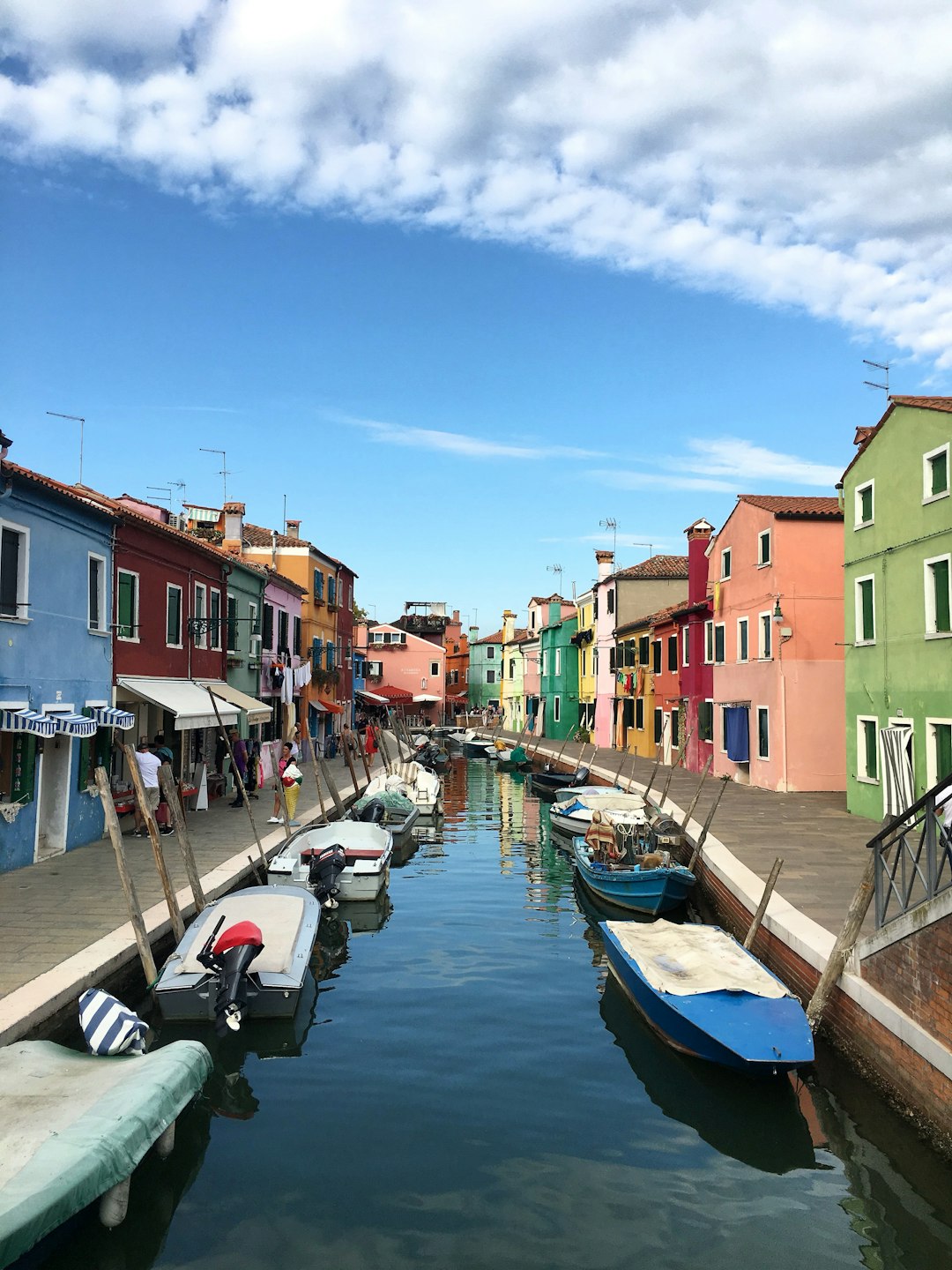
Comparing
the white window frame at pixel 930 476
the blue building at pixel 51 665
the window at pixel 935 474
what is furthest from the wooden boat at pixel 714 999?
the window at pixel 935 474

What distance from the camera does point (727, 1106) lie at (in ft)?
28.6

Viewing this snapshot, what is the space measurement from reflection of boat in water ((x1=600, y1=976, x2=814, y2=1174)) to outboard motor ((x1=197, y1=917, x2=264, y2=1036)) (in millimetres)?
3916

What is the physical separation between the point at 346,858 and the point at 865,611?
11997mm

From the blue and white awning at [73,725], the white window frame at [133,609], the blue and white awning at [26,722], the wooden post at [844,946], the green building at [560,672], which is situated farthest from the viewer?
the green building at [560,672]

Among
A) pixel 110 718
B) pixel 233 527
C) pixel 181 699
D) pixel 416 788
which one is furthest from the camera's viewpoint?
pixel 233 527

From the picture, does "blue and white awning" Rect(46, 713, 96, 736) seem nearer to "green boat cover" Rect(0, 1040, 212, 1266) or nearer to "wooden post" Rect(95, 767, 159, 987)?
"wooden post" Rect(95, 767, 159, 987)

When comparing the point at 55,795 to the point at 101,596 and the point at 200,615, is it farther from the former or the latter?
the point at 200,615

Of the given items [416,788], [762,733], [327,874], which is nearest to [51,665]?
[327,874]

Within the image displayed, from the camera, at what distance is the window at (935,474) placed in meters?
17.1

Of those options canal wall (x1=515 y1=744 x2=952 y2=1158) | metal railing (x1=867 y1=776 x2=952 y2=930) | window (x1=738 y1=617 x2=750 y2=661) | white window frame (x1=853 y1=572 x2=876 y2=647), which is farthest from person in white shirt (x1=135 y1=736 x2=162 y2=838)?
window (x1=738 y1=617 x2=750 y2=661)

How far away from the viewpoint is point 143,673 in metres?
19.7

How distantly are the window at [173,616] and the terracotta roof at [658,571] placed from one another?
25341 millimetres

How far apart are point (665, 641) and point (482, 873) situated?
19767 mm

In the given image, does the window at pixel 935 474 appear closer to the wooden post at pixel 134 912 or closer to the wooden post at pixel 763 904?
the wooden post at pixel 763 904
